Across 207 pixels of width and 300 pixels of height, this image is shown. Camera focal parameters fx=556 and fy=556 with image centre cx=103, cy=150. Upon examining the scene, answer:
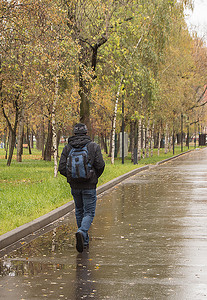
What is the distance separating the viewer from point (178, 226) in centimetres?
1064

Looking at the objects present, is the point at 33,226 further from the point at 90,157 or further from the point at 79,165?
the point at 90,157

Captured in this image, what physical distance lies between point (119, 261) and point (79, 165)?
1599 mm

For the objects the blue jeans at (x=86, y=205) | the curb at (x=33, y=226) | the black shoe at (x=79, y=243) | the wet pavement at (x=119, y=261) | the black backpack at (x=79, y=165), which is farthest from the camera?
the curb at (x=33, y=226)

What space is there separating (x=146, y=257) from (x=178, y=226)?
3032 millimetres

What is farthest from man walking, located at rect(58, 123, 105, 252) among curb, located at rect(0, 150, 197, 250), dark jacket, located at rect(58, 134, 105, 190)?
curb, located at rect(0, 150, 197, 250)

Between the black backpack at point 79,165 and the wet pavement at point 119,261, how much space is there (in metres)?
1.11

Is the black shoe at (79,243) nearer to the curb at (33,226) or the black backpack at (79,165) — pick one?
the black backpack at (79,165)

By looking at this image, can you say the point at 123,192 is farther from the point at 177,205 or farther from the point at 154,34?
the point at 154,34

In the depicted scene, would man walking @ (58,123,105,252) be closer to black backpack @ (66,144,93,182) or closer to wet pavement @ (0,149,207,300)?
black backpack @ (66,144,93,182)

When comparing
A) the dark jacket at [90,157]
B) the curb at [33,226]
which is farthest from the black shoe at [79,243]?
the curb at [33,226]

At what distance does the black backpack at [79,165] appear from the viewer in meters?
8.25

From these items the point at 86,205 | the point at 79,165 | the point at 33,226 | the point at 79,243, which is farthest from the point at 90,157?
the point at 33,226

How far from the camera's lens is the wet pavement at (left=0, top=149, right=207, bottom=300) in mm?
5953

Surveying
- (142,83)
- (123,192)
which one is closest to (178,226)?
(123,192)
